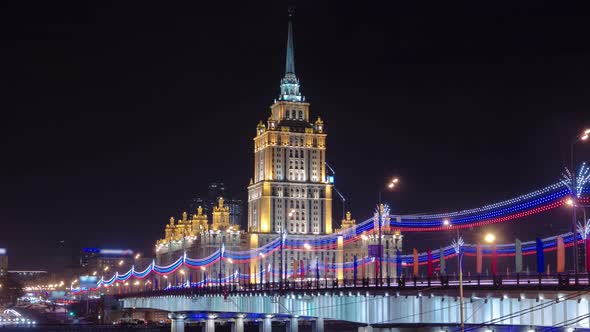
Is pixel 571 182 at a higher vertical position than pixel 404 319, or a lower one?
higher

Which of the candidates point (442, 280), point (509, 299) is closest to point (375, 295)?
point (442, 280)

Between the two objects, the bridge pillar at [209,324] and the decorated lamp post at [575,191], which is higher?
the decorated lamp post at [575,191]

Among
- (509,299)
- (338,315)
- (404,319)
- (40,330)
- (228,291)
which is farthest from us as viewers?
(40,330)

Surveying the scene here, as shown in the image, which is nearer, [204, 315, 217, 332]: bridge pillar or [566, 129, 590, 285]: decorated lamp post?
[566, 129, 590, 285]: decorated lamp post

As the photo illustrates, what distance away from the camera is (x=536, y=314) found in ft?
189

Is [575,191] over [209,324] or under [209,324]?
over

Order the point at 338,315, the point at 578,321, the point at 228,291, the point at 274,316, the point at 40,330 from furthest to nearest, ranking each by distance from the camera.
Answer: the point at 40,330
the point at 228,291
the point at 274,316
the point at 338,315
the point at 578,321

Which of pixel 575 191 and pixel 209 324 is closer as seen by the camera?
pixel 575 191

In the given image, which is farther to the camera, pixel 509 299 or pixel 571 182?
pixel 509 299

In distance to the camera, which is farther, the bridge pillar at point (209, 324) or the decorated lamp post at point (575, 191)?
the bridge pillar at point (209, 324)

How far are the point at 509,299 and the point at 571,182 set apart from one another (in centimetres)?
864

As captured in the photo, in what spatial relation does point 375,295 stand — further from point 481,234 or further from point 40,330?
point 40,330

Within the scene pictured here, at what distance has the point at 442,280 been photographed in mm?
67312

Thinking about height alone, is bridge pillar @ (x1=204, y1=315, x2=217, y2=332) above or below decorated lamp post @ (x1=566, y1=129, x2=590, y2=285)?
below
